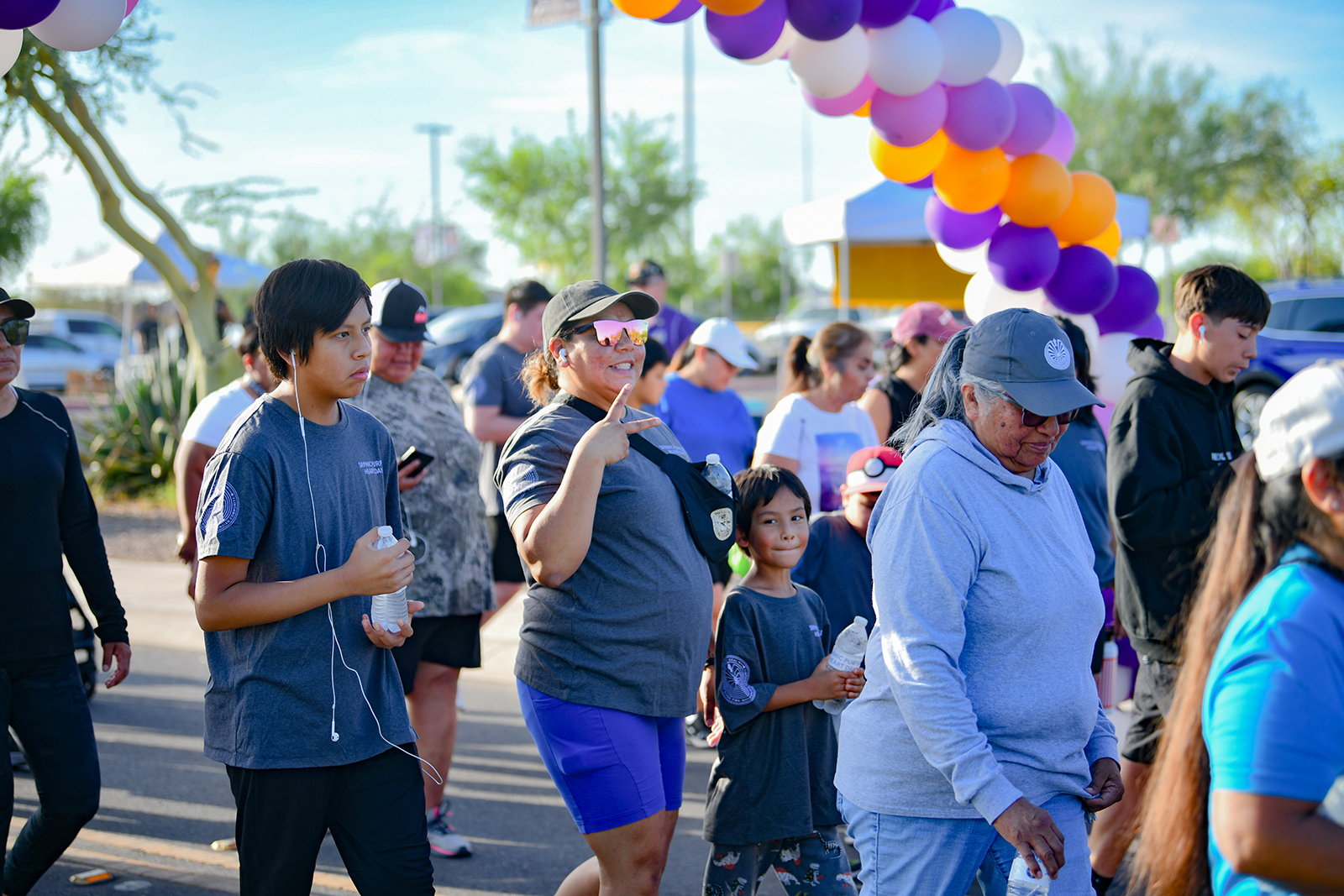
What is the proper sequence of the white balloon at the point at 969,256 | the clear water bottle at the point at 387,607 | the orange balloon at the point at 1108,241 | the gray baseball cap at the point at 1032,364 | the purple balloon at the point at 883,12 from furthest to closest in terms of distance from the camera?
the white balloon at the point at 969,256 → the orange balloon at the point at 1108,241 → the purple balloon at the point at 883,12 → the clear water bottle at the point at 387,607 → the gray baseball cap at the point at 1032,364

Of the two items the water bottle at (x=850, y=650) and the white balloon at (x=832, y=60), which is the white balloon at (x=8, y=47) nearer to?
the water bottle at (x=850, y=650)

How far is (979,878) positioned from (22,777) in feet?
15.3

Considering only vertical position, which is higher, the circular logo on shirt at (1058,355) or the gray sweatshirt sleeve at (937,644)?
the circular logo on shirt at (1058,355)

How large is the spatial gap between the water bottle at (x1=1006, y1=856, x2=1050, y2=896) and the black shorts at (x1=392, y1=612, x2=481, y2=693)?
8.27 feet

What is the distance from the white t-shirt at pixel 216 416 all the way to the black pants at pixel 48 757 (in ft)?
4.52

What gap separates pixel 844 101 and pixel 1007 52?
959 mm

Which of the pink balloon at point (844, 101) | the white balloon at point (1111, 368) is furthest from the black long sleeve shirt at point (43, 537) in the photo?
the white balloon at point (1111, 368)

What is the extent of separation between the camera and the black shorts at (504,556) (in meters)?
5.46

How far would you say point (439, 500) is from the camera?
4316 millimetres

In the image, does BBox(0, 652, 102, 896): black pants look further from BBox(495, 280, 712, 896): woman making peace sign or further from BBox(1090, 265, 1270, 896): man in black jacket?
BBox(1090, 265, 1270, 896): man in black jacket

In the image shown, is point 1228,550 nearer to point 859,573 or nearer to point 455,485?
point 859,573

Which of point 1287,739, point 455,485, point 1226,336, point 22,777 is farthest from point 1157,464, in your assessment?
point 22,777

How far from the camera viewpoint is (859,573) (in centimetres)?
392

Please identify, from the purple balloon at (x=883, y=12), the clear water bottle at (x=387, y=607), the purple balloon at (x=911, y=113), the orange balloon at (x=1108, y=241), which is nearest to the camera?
the clear water bottle at (x=387, y=607)
